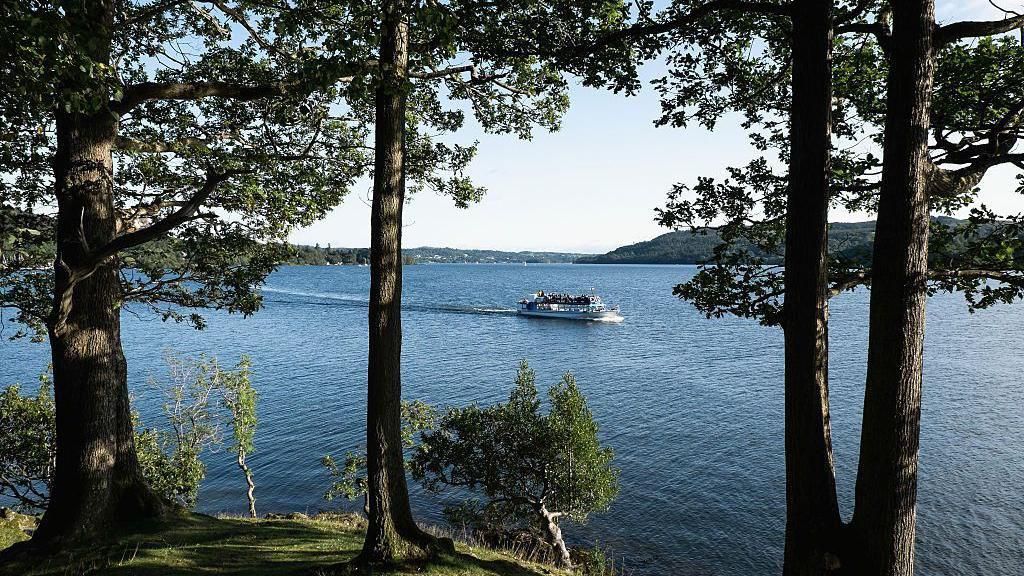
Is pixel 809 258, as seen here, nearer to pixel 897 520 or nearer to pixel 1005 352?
pixel 897 520

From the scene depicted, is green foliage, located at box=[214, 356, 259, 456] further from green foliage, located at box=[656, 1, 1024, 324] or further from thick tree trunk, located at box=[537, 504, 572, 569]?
green foliage, located at box=[656, 1, 1024, 324]

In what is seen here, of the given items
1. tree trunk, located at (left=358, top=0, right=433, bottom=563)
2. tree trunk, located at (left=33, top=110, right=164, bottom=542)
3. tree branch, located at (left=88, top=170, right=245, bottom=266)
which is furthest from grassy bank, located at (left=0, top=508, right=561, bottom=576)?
tree branch, located at (left=88, top=170, right=245, bottom=266)

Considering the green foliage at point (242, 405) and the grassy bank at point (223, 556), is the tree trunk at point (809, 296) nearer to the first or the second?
the grassy bank at point (223, 556)

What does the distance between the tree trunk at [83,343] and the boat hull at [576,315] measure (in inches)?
3183

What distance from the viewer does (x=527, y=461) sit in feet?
66.6

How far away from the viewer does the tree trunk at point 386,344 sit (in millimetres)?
7992

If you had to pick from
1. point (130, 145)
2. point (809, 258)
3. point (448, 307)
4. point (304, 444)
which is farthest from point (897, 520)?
point (448, 307)

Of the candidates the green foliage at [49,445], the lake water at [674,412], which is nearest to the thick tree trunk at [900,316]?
the green foliage at [49,445]

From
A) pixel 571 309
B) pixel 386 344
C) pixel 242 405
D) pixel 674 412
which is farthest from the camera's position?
pixel 571 309

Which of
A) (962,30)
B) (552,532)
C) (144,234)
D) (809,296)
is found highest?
(962,30)

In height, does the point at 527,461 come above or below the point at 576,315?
above

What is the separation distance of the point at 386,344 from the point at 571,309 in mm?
83711

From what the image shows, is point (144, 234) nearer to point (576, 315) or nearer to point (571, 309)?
point (576, 315)

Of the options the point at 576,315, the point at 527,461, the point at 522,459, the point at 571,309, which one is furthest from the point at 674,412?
the point at 571,309
